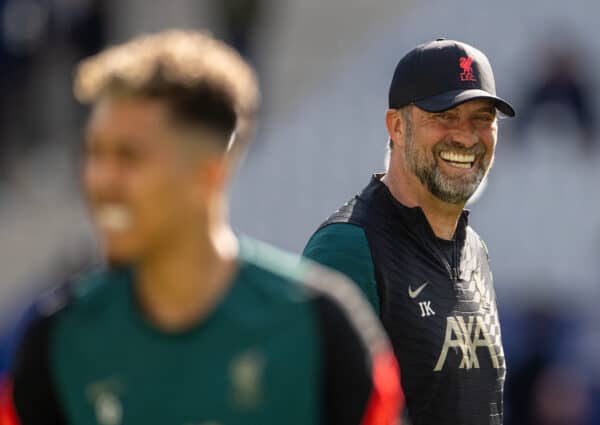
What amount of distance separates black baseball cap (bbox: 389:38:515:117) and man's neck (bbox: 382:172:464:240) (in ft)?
0.80

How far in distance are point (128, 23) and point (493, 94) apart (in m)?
7.56

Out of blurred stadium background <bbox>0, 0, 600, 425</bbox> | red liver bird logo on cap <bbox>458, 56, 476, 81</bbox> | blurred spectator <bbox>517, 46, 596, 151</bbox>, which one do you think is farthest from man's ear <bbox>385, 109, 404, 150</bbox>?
blurred spectator <bbox>517, 46, 596, 151</bbox>

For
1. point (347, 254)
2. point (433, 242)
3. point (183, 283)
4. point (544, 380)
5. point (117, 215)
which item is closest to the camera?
point (117, 215)

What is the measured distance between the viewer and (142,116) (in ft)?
8.15

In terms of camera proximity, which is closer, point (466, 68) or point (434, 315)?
point (434, 315)

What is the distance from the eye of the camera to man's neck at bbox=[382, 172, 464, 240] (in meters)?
4.39

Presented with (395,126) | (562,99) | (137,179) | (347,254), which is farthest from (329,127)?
(137,179)

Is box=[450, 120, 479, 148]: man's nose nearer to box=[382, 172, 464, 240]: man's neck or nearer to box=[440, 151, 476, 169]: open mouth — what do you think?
box=[440, 151, 476, 169]: open mouth

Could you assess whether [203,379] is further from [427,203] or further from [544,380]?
[544,380]

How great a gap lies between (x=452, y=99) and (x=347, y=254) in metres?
0.74

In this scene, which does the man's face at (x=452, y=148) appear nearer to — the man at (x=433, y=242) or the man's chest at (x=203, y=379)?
the man at (x=433, y=242)

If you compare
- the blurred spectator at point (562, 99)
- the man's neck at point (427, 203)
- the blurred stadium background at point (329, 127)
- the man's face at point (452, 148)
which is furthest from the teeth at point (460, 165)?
the blurred spectator at point (562, 99)

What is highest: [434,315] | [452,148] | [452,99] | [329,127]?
[452,99]

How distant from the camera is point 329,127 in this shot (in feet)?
38.9
